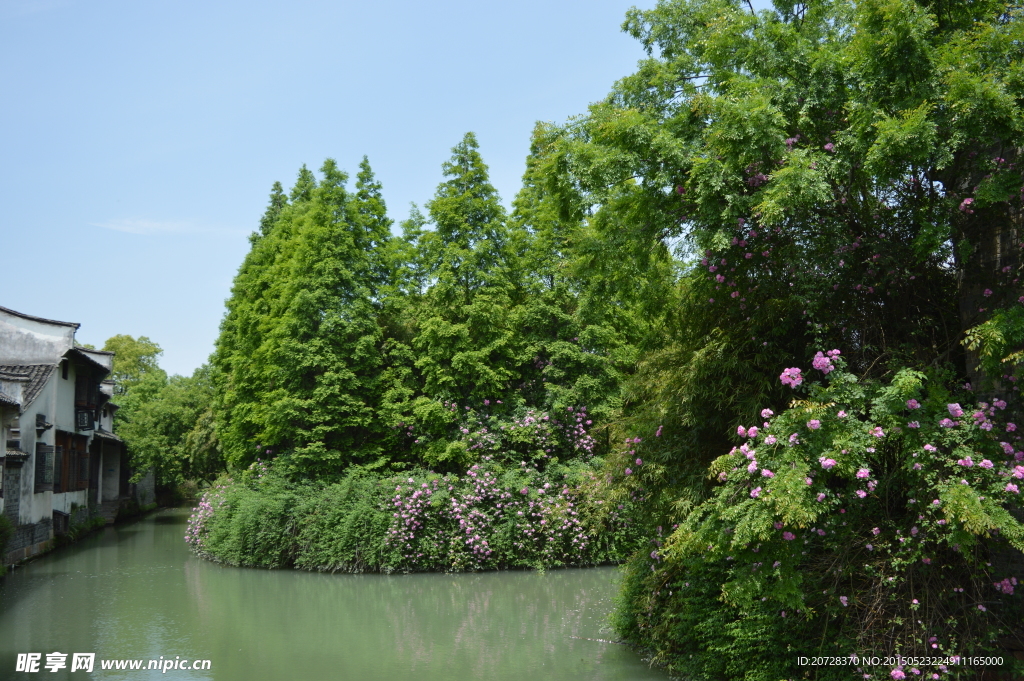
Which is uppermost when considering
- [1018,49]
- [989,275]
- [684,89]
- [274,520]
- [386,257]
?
[386,257]

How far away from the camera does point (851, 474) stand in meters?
6.99

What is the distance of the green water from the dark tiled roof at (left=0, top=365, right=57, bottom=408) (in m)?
4.48

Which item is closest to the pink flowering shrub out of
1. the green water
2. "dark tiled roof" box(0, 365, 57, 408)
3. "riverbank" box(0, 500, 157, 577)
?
the green water

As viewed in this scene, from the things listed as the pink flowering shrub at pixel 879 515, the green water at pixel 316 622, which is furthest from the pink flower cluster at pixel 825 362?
the green water at pixel 316 622

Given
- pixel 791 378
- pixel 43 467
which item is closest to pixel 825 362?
pixel 791 378

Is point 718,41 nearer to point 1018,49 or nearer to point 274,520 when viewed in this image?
point 1018,49

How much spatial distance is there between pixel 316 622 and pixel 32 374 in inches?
559

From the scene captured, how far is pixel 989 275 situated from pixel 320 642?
10329 millimetres

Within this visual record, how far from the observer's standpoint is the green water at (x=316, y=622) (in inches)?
427

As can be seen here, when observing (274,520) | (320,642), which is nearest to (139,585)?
(274,520)

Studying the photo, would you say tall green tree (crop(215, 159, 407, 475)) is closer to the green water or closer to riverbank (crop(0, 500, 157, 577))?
the green water

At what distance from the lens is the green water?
35.6 feet

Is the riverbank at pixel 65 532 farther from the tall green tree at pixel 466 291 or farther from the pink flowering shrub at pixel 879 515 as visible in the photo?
the pink flowering shrub at pixel 879 515

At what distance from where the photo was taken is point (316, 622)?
14.2 m
